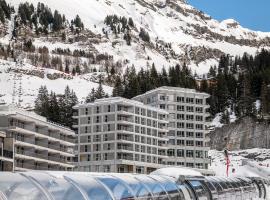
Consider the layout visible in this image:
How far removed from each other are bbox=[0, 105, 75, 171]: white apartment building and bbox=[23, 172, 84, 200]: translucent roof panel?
56652mm

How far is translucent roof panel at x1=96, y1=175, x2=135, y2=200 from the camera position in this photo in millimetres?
15137

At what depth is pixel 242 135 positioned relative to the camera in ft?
555

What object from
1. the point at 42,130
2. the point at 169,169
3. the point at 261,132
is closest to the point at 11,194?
the point at 169,169

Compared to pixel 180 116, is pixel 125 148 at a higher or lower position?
lower

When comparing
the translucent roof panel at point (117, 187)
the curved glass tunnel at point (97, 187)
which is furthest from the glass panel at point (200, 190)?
the translucent roof panel at point (117, 187)

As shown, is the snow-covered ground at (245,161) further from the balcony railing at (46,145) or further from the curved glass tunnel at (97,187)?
the curved glass tunnel at (97,187)

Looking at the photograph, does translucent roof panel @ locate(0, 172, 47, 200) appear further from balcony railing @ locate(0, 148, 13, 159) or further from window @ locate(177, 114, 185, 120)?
window @ locate(177, 114, 185, 120)

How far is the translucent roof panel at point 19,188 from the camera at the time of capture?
38.5ft

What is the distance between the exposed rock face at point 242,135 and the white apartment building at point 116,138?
5259 cm

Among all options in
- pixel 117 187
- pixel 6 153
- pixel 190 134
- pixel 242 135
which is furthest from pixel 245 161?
pixel 117 187

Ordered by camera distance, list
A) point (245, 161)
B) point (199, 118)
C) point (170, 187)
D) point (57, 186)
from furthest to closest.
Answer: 1. point (199, 118)
2. point (245, 161)
3. point (170, 187)
4. point (57, 186)

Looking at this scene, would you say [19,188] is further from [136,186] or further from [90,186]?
[136,186]

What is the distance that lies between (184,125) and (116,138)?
2999 centimetres

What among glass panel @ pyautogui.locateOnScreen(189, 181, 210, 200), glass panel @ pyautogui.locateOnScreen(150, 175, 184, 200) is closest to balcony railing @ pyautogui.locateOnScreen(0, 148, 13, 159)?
glass panel @ pyautogui.locateOnScreen(189, 181, 210, 200)
